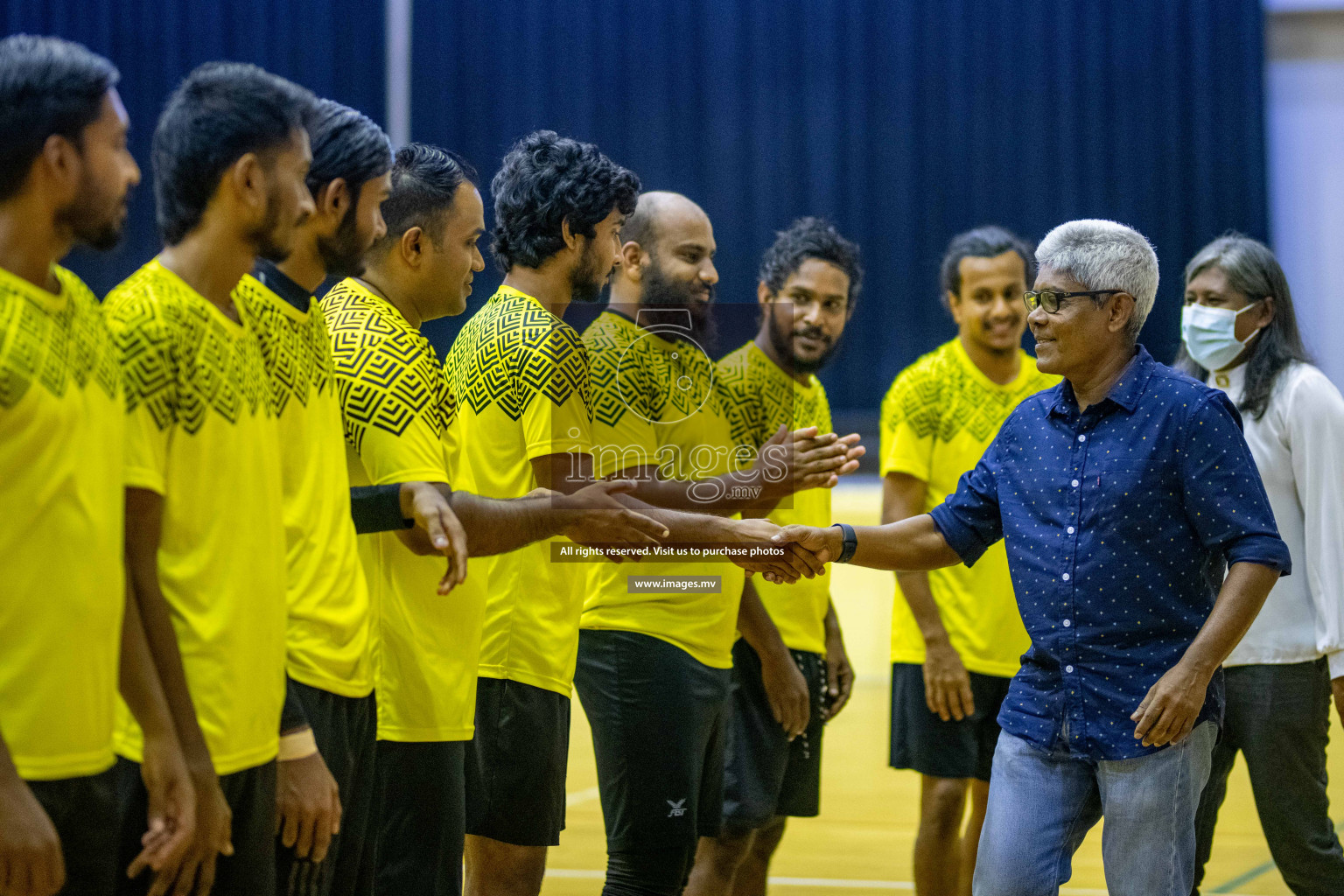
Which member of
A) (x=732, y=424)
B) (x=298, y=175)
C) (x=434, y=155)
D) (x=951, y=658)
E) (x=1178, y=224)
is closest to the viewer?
(x=298, y=175)

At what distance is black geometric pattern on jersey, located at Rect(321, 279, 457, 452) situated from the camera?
2.15 meters

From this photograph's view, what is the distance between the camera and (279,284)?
1.98m

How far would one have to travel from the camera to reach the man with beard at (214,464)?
64.8 inches

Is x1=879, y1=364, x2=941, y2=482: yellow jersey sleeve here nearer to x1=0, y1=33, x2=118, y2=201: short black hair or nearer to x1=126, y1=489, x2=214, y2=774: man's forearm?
x1=126, y1=489, x2=214, y2=774: man's forearm

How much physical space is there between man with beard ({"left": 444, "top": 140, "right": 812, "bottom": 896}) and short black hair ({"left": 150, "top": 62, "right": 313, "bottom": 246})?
0.84 metres

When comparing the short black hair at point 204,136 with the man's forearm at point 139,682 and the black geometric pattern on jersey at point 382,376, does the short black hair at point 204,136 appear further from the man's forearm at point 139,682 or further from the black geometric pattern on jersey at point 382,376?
the man's forearm at point 139,682

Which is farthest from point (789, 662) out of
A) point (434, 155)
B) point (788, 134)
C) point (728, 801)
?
point (788, 134)

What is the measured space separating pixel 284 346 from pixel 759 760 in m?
1.82

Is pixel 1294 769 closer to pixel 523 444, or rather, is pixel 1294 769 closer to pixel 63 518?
pixel 523 444

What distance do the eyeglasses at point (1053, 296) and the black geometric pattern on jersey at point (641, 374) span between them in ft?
2.60

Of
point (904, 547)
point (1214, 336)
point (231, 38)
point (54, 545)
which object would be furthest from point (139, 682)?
point (231, 38)

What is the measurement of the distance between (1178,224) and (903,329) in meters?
1.54

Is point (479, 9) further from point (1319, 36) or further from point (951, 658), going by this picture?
point (951, 658)

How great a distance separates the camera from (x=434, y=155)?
2479 mm
